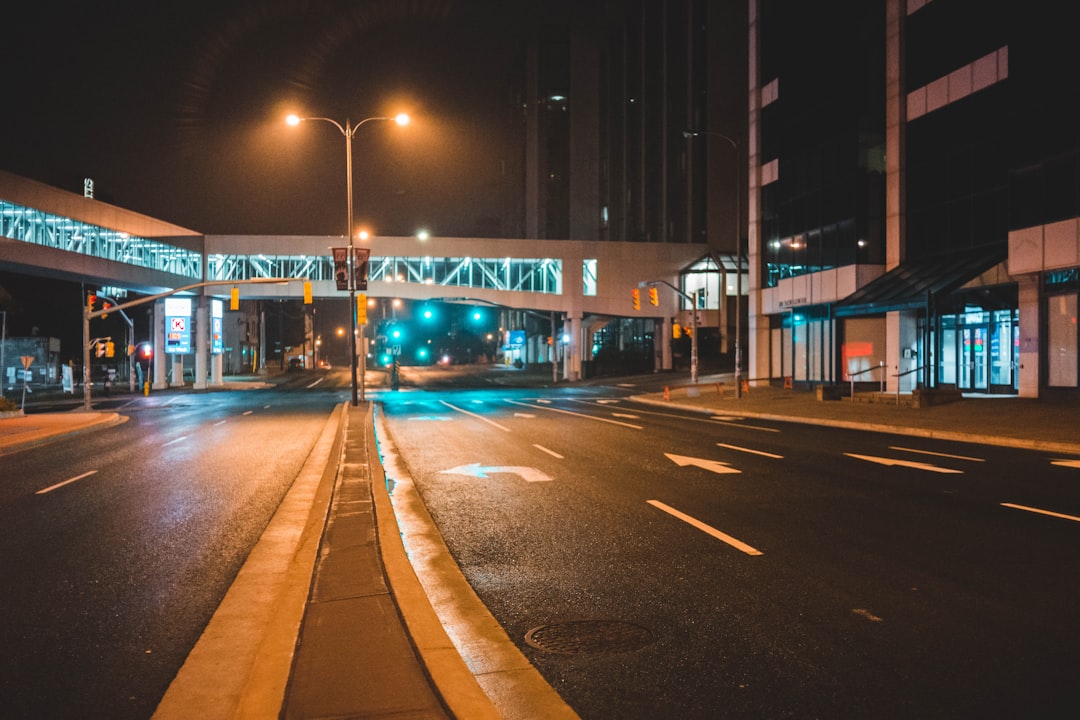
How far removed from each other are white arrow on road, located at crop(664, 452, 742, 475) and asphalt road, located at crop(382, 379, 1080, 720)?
0.22 feet

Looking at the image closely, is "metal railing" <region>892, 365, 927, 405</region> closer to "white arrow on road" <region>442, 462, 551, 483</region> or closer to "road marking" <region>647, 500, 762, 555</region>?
"white arrow on road" <region>442, 462, 551, 483</region>

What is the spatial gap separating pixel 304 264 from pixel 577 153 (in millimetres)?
63156

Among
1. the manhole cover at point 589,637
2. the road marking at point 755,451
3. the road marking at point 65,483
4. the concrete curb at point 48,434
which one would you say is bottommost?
the concrete curb at point 48,434

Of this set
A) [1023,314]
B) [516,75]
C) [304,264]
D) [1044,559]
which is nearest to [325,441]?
[1044,559]

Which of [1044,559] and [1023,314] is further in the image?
[1023,314]

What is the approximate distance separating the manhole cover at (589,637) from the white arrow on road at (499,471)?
6988 millimetres

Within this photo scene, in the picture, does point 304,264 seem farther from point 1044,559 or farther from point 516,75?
point 516,75

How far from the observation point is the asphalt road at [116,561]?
4684 mm

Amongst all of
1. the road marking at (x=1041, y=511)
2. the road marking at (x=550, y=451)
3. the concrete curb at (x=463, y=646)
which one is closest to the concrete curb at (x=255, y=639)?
the concrete curb at (x=463, y=646)

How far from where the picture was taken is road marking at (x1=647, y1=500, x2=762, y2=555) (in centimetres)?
777

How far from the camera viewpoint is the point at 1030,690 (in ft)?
14.1

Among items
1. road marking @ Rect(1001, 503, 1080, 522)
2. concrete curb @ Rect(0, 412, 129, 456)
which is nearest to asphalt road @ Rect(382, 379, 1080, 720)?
road marking @ Rect(1001, 503, 1080, 522)

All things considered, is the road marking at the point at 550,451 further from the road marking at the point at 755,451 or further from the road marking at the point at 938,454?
the road marking at the point at 938,454

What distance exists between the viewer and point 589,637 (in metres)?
5.34
